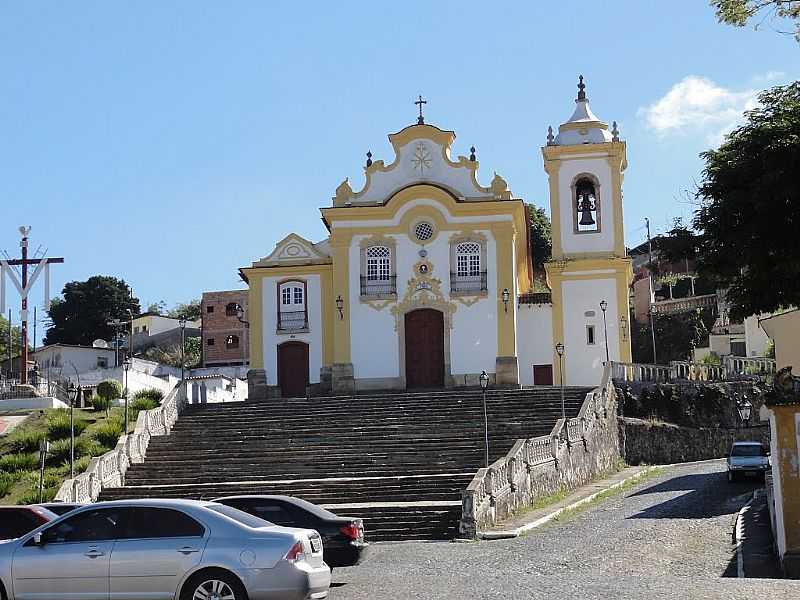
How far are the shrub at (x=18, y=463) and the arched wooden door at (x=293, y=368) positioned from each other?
9775 millimetres

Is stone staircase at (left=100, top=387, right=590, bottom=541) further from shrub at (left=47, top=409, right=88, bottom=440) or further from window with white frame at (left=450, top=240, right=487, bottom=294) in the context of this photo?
window with white frame at (left=450, top=240, right=487, bottom=294)

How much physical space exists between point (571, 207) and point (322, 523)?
24708 millimetres

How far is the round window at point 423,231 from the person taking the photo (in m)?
38.6

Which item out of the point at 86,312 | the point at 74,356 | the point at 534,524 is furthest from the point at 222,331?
the point at 534,524

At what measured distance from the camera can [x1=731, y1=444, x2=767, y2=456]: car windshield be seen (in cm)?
2823

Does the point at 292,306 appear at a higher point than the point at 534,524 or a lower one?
higher

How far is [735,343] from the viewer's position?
5703 cm

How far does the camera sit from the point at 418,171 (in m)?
39.2

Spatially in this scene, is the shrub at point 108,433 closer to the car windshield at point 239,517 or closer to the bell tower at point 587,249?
the bell tower at point 587,249

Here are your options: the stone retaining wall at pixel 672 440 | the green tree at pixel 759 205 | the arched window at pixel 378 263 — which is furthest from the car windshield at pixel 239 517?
the arched window at pixel 378 263

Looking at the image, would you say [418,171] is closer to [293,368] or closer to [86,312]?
[293,368]

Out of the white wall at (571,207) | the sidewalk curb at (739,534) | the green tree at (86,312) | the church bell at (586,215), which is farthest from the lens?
the green tree at (86,312)

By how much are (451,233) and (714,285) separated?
2020 centimetres

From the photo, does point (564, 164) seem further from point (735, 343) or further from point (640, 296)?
point (640, 296)
